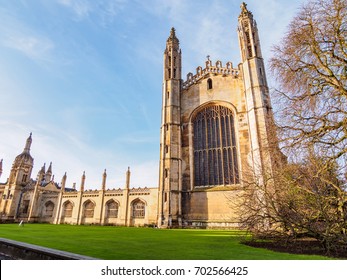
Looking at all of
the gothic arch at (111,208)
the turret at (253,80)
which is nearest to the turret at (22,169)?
the gothic arch at (111,208)

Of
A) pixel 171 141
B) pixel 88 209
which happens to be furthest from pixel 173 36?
pixel 88 209

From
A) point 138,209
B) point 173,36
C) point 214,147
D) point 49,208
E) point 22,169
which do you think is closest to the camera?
point 214,147

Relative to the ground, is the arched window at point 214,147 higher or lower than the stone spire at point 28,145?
lower

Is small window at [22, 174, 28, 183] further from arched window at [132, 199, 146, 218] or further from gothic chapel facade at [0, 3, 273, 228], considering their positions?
arched window at [132, 199, 146, 218]

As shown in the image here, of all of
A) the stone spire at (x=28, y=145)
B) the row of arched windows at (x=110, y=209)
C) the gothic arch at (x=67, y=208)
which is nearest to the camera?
the row of arched windows at (x=110, y=209)

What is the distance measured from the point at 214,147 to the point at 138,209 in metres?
10.5

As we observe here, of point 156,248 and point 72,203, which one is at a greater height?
point 72,203

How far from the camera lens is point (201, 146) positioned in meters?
19.1

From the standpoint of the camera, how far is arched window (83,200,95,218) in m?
25.3

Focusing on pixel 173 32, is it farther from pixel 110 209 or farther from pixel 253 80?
pixel 110 209

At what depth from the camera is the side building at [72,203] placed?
2219 centimetres

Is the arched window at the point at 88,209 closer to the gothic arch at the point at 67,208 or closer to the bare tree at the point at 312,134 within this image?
the gothic arch at the point at 67,208

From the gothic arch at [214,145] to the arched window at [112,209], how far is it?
10837 mm
